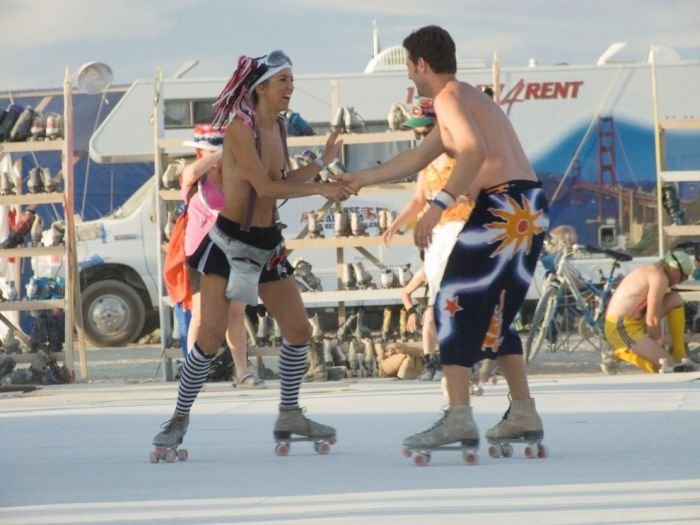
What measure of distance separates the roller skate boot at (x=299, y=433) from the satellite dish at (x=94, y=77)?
23.8ft

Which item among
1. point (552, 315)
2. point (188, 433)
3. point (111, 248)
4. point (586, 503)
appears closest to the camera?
point (586, 503)

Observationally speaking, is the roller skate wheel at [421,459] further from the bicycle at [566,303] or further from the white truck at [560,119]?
the white truck at [560,119]

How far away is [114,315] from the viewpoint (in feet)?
63.3

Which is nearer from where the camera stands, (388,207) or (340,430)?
(340,430)

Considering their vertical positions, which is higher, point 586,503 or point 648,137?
point 648,137

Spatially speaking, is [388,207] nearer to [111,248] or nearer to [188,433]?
[111,248]

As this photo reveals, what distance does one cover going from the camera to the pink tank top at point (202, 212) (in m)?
10.6

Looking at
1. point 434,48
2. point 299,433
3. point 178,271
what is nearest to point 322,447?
point 299,433

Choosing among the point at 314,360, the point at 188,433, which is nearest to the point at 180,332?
the point at 314,360

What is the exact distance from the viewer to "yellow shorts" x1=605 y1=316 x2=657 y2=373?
497 inches

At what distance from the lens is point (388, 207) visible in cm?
1772

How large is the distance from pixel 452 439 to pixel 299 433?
93 centimetres

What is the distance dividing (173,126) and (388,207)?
2.50 meters

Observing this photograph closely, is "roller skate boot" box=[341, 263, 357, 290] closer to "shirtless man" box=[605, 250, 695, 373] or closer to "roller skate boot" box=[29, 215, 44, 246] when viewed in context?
"shirtless man" box=[605, 250, 695, 373]
